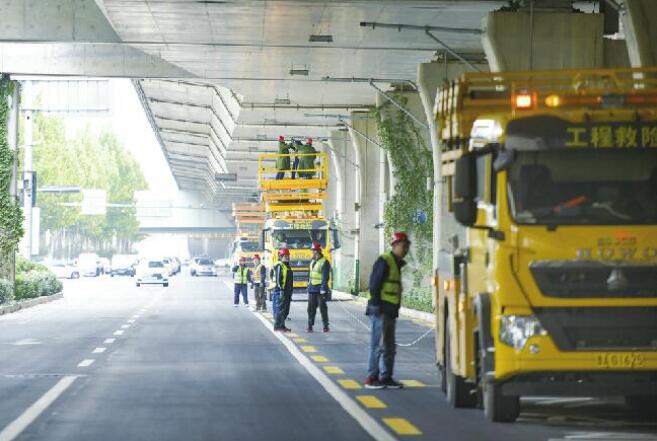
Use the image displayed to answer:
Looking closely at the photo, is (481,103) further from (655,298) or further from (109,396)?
(109,396)

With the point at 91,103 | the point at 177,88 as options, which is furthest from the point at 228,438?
the point at 91,103

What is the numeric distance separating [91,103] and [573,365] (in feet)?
248

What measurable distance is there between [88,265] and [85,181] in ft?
104

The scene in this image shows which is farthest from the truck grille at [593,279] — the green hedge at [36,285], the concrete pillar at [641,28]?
the green hedge at [36,285]

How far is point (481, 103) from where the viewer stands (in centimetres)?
1509

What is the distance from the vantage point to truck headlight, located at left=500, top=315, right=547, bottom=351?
12828 mm

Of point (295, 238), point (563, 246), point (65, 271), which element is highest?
point (295, 238)

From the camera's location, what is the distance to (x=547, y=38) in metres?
32.1

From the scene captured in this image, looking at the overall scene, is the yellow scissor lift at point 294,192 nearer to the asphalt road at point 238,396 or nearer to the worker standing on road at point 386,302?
the asphalt road at point 238,396

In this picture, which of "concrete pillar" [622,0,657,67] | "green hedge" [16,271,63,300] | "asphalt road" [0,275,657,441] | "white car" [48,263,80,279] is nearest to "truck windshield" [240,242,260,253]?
"white car" [48,263,80,279]

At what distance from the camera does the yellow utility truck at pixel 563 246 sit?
504 inches

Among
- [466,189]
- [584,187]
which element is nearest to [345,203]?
[584,187]

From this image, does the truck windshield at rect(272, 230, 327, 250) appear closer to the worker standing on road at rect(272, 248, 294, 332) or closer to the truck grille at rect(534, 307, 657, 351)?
the worker standing on road at rect(272, 248, 294, 332)

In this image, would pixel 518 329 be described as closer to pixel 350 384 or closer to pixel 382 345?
pixel 382 345
